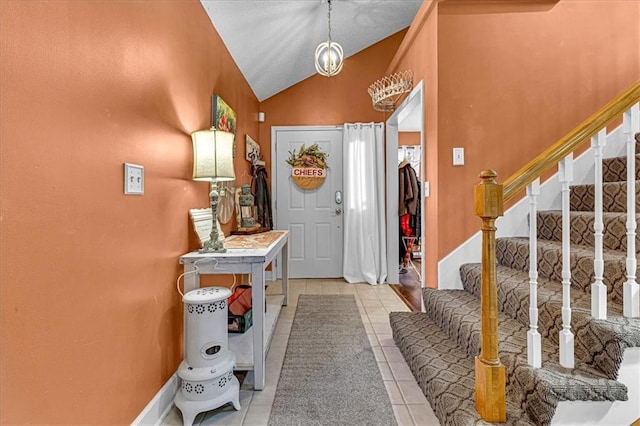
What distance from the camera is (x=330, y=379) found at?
191cm

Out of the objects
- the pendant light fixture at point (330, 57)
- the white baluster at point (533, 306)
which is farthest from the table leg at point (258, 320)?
the pendant light fixture at point (330, 57)

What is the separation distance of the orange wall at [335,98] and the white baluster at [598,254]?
121 inches

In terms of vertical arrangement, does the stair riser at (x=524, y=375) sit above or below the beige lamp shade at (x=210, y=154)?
below

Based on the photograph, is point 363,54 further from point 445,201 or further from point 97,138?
point 97,138

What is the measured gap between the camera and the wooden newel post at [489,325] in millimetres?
1297

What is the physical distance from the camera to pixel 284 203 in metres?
4.33

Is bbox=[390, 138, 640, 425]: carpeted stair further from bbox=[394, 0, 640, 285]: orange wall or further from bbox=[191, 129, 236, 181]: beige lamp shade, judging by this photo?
bbox=[191, 129, 236, 181]: beige lamp shade

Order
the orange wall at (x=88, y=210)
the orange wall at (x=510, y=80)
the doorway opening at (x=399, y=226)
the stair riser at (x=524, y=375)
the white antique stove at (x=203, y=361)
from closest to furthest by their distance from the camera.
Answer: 1. the orange wall at (x=88, y=210)
2. the stair riser at (x=524, y=375)
3. the white antique stove at (x=203, y=361)
4. the orange wall at (x=510, y=80)
5. the doorway opening at (x=399, y=226)

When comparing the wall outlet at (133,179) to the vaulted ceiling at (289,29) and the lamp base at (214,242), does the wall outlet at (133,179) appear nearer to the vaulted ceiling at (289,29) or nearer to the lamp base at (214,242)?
the lamp base at (214,242)

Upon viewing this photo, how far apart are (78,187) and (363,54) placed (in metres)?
4.04

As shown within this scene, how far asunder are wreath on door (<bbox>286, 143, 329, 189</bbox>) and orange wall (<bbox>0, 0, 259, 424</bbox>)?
2472 mm

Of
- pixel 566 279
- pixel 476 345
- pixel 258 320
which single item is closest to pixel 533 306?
pixel 566 279

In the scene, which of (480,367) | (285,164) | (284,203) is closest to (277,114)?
(285,164)

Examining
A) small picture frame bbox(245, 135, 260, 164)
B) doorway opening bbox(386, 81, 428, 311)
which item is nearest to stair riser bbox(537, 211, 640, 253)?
doorway opening bbox(386, 81, 428, 311)
